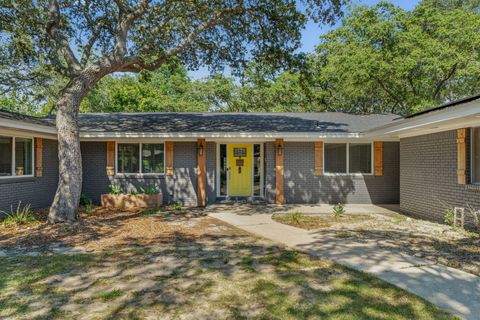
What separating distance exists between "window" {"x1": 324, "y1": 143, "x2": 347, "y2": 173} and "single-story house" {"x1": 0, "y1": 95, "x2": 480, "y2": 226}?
4 cm

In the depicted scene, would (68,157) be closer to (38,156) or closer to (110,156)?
(38,156)

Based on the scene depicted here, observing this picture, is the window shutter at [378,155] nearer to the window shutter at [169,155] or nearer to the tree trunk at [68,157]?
the window shutter at [169,155]

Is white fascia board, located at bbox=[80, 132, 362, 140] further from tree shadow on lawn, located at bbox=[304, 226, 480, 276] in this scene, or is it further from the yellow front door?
tree shadow on lawn, located at bbox=[304, 226, 480, 276]

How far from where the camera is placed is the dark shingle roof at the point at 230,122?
10.4 m

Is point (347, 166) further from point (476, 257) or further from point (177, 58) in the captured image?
point (177, 58)

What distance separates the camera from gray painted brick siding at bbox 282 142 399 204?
36.1 ft

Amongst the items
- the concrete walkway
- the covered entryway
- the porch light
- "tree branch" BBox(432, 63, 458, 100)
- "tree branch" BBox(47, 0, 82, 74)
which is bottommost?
the concrete walkway

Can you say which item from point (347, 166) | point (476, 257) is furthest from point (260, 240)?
point (347, 166)

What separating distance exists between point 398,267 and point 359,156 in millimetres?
7128

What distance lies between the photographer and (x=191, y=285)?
389cm

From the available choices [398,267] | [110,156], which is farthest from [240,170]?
[398,267]

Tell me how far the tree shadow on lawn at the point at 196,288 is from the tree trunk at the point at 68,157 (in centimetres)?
230

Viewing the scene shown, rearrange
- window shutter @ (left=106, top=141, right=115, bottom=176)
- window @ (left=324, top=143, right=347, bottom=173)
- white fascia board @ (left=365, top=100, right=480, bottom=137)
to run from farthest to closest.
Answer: window @ (left=324, top=143, right=347, bottom=173)
window shutter @ (left=106, top=141, right=115, bottom=176)
white fascia board @ (left=365, top=100, right=480, bottom=137)

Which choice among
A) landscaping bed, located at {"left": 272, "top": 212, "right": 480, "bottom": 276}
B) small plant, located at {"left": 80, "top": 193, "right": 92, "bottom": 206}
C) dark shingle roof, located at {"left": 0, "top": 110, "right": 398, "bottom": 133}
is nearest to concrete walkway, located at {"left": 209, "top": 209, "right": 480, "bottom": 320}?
landscaping bed, located at {"left": 272, "top": 212, "right": 480, "bottom": 276}
